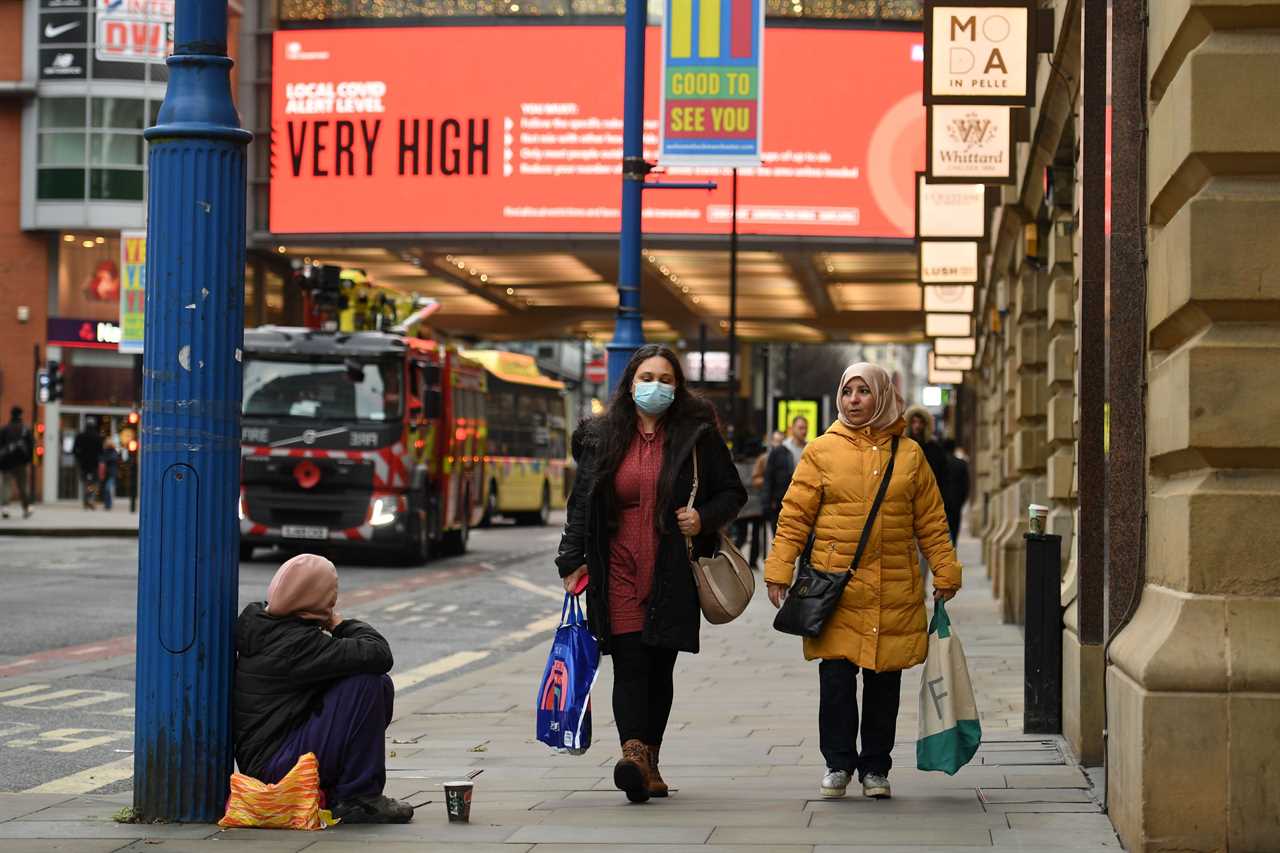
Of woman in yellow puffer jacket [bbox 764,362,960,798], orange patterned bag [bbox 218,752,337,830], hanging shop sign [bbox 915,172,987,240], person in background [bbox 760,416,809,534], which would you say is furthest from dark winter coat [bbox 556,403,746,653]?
hanging shop sign [bbox 915,172,987,240]

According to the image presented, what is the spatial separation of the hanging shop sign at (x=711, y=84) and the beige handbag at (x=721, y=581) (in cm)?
875

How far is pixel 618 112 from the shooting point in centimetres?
4284

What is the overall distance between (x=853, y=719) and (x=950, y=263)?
1860 cm

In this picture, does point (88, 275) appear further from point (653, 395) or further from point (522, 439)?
point (653, 395)

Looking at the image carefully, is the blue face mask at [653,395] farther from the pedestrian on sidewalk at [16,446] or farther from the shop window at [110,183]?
the shop window at [110,183]

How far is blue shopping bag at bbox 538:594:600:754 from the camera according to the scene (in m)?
6.95

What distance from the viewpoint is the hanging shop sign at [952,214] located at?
21609 millimetres

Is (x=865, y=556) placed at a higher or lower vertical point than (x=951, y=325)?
lower

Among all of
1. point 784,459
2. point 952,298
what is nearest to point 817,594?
point 784,459

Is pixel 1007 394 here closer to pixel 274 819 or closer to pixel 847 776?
pixel 847 776

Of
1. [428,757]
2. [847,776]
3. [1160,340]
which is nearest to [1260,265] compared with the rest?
[1160,340]

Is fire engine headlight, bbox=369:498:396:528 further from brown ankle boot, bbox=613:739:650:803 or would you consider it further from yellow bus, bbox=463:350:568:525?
brown ankle boot, bbox=613:739:650:803

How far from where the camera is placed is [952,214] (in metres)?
21.8

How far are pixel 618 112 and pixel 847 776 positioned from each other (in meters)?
36.8
